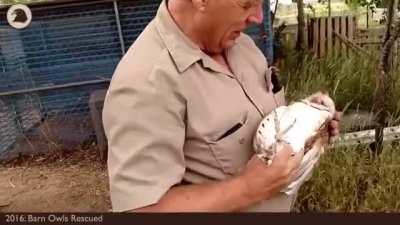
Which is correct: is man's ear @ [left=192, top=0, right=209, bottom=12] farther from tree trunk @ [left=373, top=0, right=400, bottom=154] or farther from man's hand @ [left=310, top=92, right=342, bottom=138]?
tree trunk @ [left=373, top=0, right=400, bottom=154]

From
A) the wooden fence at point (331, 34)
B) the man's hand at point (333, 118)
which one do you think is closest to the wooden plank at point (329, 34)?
the wooden fence at point (331, 34)

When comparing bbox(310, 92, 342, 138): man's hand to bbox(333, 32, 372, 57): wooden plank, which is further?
bbox(333, 32, 372, 57): wooden plank

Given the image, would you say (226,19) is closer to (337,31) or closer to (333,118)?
(333,118)

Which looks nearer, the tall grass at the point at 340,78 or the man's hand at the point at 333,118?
the man's hand at the point at 333,118

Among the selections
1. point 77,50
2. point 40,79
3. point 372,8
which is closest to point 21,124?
point 40,79

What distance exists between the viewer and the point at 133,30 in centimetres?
119

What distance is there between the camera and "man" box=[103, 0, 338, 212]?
2.01 ft

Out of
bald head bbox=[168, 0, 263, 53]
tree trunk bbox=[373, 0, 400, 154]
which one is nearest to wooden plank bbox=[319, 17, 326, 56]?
tree trunk bbox=[373, 0, 400, 154]

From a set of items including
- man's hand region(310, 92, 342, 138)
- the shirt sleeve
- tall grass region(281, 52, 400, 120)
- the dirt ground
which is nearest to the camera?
the shirt sleeve

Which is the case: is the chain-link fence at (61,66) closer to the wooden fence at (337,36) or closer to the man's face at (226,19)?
the wooden fence at (337,36)

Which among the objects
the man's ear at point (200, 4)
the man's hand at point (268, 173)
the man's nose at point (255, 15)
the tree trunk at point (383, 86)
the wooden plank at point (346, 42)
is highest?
the man's ear at point (200, 4)

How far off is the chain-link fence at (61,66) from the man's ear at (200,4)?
532 mm

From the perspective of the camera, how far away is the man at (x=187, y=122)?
2.01ft

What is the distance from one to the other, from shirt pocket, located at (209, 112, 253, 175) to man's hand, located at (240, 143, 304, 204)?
2 centimetres
